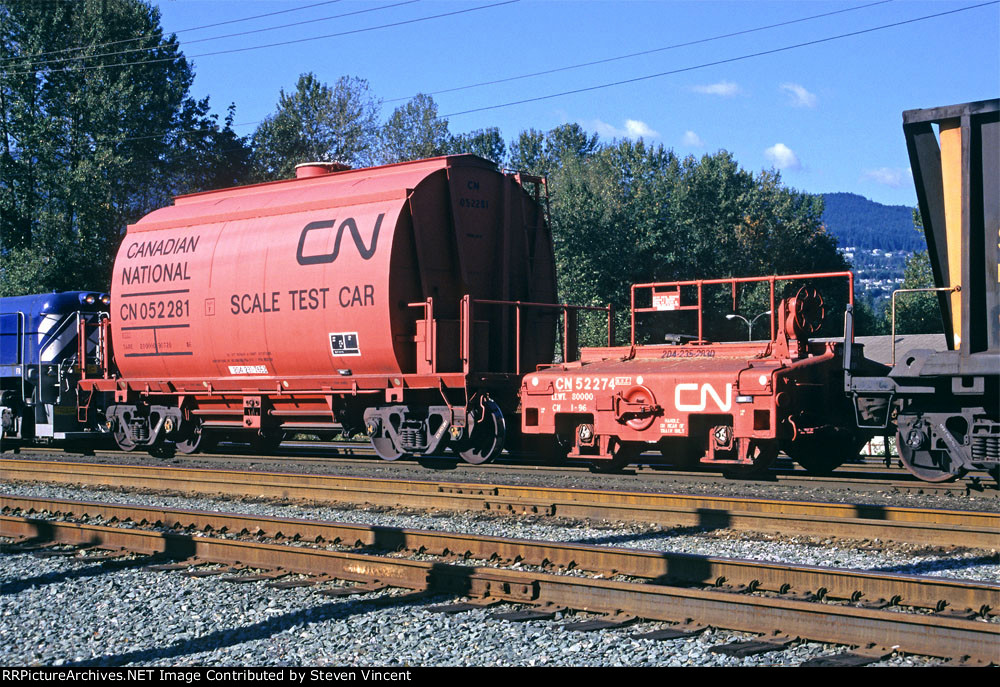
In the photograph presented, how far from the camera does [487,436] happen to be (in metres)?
14.8

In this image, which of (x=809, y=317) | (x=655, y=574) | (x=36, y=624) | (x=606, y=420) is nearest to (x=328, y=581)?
(x=36, y=624)

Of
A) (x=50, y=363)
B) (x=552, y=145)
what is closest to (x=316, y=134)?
(x=50, y=363)

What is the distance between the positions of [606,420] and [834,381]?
9.99 feet

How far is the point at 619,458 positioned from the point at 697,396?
192 cm

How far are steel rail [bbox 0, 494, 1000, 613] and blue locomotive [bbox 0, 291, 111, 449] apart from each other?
10.1 meters

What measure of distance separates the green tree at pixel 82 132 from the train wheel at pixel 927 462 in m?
30.8

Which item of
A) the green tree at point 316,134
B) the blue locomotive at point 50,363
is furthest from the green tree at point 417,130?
the blue locomotive at point 50,363

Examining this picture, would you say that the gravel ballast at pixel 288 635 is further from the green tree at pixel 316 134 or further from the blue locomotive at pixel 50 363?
the green tree at pixel 316 134

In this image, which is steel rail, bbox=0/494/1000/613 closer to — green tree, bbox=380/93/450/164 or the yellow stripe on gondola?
the yellow stripe on gondola

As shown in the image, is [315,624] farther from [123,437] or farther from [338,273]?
[123,437]

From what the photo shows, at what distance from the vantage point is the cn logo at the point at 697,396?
11.9 metres

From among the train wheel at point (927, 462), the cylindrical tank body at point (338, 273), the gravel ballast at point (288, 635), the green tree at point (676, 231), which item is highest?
the green tree at point (676, 231)

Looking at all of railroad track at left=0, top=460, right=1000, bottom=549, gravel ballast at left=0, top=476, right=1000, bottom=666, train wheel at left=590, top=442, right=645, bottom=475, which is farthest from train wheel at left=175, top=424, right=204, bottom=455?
gravel ballast at left=0, top=476, right=1000, bottom=666

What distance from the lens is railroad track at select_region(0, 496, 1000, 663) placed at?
5605 millimetres
